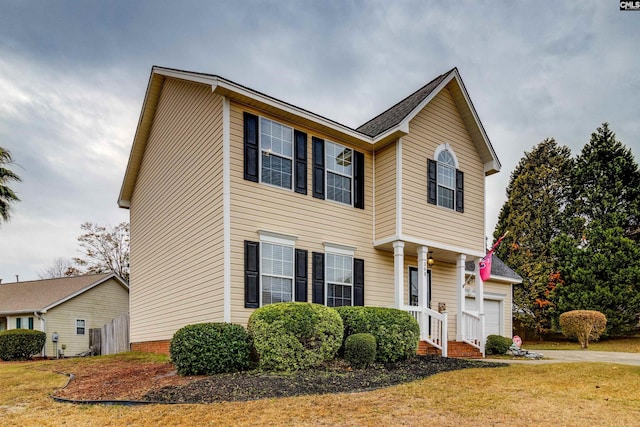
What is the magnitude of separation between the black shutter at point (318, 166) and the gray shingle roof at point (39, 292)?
762 inches

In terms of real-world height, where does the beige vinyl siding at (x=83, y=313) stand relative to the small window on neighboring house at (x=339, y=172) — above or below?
below

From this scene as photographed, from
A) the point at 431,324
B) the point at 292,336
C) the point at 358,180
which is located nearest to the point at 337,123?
the point at 358,180

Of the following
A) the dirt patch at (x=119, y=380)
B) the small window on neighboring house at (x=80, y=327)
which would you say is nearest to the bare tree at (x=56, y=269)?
the small window on neighboring house at (x=80, y=327)

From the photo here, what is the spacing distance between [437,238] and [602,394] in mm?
6806

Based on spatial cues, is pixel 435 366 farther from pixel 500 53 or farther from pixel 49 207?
pixel 49 207

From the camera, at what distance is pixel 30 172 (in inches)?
853

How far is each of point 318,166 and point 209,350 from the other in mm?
5606

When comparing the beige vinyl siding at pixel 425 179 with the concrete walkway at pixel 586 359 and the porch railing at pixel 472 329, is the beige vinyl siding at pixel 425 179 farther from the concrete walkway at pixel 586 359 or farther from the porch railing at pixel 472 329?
the concrete walkway at pixel 586 359

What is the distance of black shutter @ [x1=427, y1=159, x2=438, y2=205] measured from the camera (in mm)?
13734

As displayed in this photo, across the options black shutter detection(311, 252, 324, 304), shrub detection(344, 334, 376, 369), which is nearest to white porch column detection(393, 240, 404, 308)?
black shutter detection(311, 252, 324, 304)

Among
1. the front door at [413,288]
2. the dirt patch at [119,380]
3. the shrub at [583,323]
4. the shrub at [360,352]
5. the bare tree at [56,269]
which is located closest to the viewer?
the dirt patch at [119,380]

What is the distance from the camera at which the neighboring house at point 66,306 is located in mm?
25094

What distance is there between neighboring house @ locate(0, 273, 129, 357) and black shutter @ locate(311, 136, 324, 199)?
19.3m

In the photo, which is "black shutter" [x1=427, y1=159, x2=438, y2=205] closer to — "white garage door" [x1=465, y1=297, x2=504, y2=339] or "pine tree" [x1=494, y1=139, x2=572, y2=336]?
"white garage door" [x1=465, y1=297, x2=504, y2=339]
